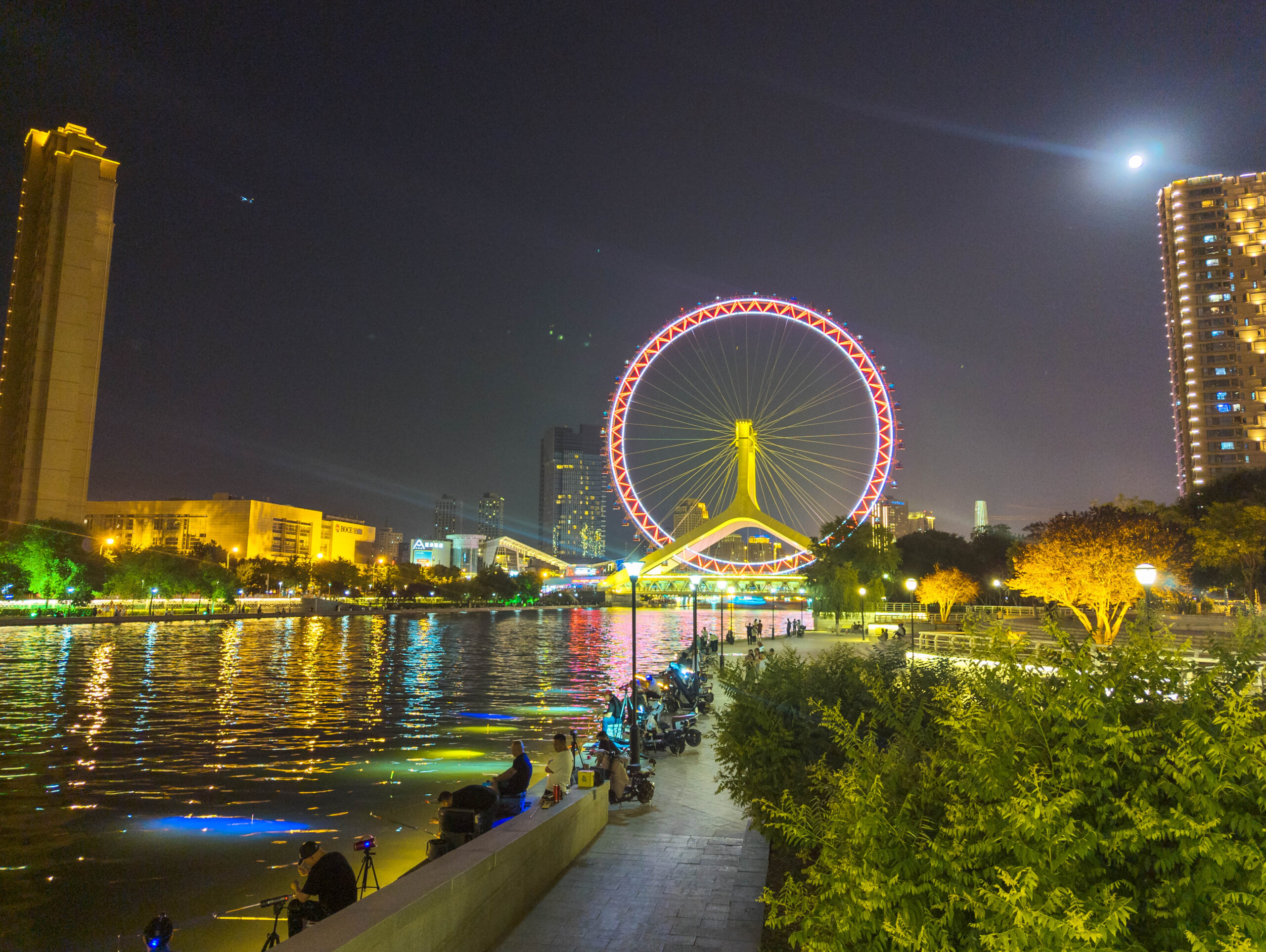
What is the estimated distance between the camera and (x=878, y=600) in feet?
183

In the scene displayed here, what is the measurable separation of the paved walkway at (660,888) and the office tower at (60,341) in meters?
90.7

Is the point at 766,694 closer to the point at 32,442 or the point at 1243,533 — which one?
the point at 1243,533

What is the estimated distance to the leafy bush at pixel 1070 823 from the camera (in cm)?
291

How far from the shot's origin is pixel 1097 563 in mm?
27578

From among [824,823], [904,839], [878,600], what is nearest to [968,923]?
[904,839]

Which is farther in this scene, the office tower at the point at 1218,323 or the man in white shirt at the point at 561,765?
the office tower at the point at 1218,323

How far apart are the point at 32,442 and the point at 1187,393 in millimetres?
134772

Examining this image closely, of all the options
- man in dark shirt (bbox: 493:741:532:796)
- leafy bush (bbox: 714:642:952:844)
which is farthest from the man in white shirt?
leafy bush (bbox: 714:642:952:844)

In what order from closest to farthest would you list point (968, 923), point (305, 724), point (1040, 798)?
point (1040, 798), point (968, 923), point (305, 724)

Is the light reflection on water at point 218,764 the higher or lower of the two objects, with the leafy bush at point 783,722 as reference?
lower

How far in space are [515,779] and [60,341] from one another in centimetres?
9578

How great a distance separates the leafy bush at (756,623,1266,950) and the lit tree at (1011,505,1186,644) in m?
24.1

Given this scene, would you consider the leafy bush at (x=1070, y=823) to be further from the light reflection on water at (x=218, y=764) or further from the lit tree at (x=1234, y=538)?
the lit tree at (x=1234, y=538)

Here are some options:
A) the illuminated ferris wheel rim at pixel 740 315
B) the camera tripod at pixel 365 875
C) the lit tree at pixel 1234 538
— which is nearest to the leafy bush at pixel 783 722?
the camera tripod at pixel 365 875
